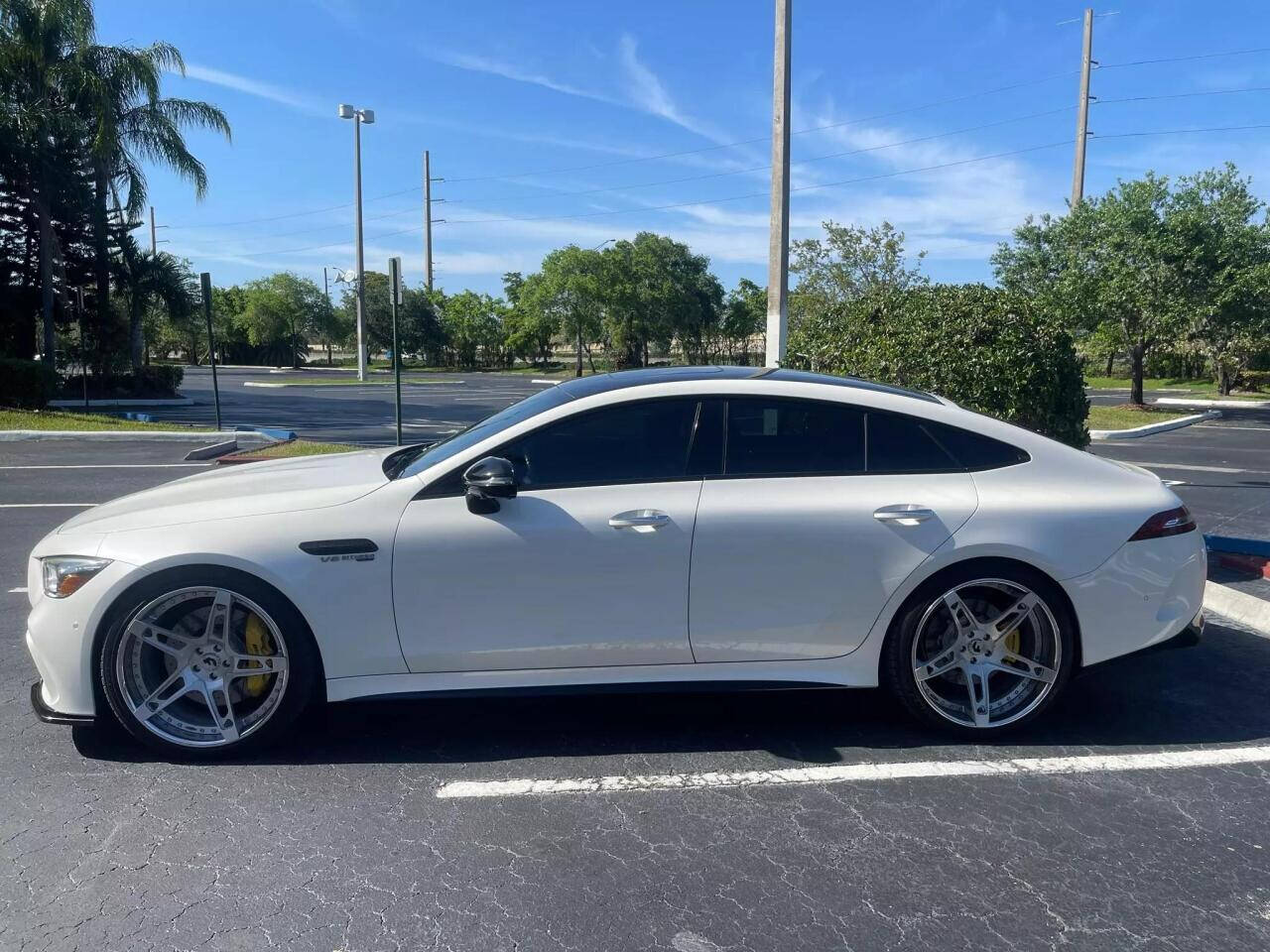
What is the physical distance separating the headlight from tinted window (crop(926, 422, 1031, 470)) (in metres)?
3.48

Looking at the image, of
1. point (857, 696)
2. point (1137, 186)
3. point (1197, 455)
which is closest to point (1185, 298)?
point (1137, 186)

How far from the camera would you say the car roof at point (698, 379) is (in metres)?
4.30

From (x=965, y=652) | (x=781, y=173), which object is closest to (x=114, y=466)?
(x=781, y=173)

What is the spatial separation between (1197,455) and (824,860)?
595 inches

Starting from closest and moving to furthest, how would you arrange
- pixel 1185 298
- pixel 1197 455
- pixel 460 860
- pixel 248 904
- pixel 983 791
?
pixel 248 904
pixel 460 860
pixel 983 791
pixel 1197 455
pixel 1185 298

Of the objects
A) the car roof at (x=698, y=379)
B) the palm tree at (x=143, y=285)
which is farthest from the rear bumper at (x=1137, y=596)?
the palm tree at (x=143, y=285)

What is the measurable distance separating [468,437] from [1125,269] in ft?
77.2

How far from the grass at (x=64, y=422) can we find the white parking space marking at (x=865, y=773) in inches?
614

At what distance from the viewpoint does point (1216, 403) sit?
28953 mm

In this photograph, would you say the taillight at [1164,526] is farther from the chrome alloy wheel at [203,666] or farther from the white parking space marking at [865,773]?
the chrome alloy wheel at [203,666]

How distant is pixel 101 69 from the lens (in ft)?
77.8

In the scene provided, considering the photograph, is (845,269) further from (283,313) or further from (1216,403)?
(283,313)

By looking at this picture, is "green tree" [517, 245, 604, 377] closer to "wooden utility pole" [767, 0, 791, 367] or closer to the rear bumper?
"wooden utility pole" [767, 0, 791, 367]

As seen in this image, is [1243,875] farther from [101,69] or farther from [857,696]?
[101,69]
